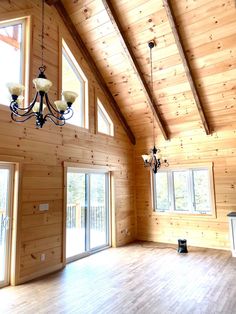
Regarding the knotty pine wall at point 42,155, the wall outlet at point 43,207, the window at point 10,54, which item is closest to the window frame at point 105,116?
the knotty pine wall at point 42,155

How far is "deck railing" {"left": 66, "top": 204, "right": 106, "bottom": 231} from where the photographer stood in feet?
16.9

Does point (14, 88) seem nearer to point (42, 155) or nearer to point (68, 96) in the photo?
point (68, 96)

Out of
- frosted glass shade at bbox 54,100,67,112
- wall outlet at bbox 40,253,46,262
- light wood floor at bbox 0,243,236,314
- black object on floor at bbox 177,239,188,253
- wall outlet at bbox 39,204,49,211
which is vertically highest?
frosted glass shade at bbox 54,100,67,112

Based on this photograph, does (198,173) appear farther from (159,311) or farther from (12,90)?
(12,90)

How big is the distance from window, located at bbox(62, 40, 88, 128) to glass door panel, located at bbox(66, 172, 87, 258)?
50.6 inches

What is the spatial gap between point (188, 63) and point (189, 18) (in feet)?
2.79

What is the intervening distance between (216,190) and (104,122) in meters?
3.34

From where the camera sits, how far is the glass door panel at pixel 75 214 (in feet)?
16.7

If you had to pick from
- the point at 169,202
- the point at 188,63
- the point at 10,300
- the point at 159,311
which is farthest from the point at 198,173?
the point at 10,300

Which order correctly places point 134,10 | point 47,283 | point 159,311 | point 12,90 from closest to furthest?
1. point 12,90
2. point 159,311
3. point 47,283
4. point 134,10

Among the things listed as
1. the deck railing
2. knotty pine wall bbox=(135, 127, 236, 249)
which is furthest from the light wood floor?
knotty pine wall bbox=(135, 127, 236, 249)

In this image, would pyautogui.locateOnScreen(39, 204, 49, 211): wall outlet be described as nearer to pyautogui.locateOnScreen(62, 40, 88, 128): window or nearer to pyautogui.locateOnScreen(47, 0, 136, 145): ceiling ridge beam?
pyautogui.locateOnScreen(62, 40, 88, 128): window

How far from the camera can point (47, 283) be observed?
3.94 meters

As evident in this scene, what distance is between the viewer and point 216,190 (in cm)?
600
